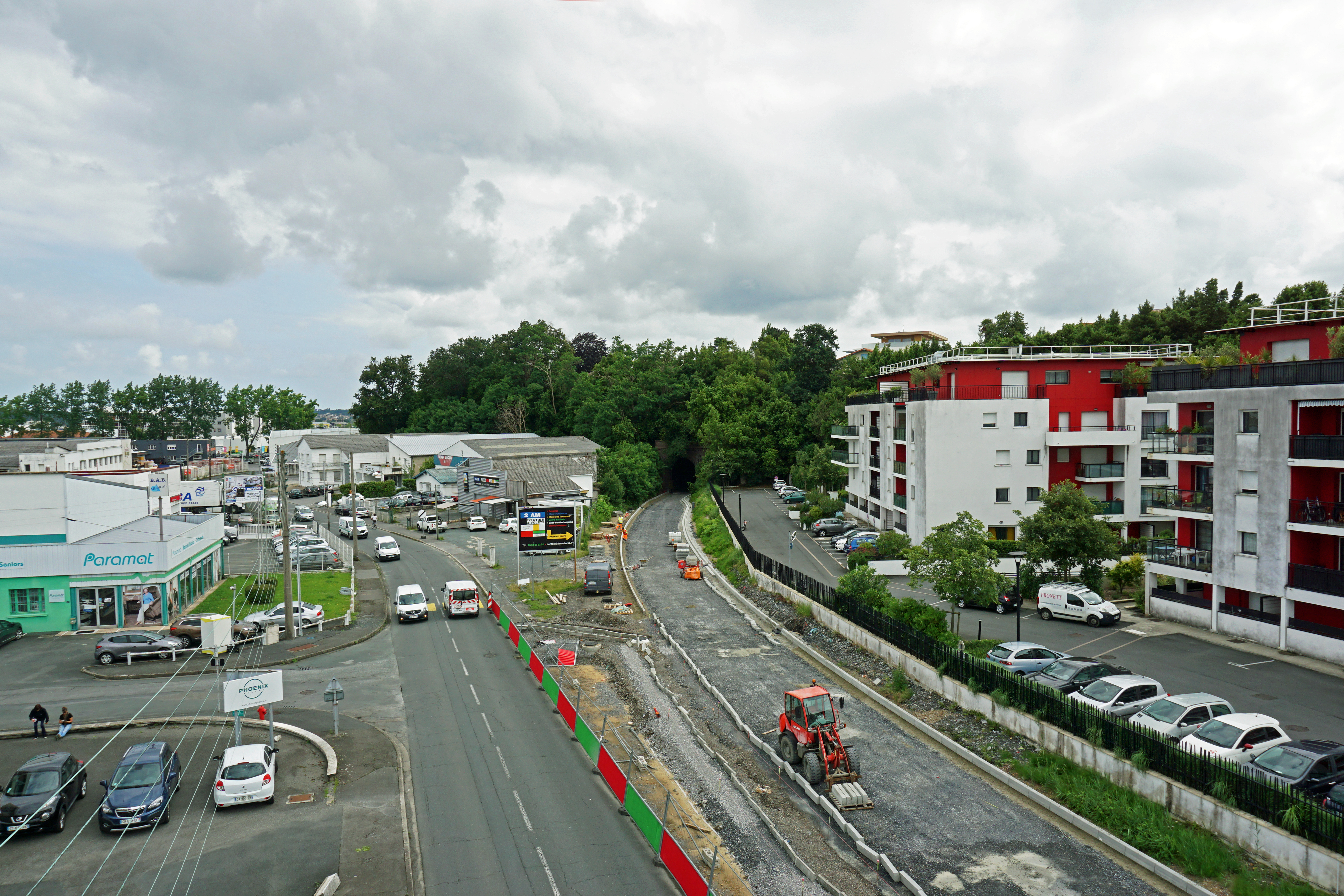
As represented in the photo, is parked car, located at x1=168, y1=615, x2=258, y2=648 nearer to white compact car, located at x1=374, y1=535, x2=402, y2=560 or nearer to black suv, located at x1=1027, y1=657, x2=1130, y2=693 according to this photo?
white compact car, located at x1=374, y1=535, x2=402, y2=560

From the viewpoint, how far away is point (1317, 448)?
2764 cm

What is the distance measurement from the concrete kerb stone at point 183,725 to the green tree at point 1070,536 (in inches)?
1234

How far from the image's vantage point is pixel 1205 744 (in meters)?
18.9

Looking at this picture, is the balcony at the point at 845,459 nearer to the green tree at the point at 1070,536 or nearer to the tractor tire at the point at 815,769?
the green tree at the point at 1070,536

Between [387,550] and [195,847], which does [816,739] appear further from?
[387,550]

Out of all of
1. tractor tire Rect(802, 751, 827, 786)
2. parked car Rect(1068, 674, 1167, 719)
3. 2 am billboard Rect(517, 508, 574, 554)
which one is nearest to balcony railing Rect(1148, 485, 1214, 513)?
parked car Rect(1068, 674, 1167, 719)

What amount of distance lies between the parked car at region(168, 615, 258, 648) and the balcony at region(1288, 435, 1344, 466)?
143 ft

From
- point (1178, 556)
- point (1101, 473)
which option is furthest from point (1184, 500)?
point (1101, 473)

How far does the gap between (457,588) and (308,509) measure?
58200 millimetres

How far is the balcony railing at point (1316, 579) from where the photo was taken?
2620 centimetres

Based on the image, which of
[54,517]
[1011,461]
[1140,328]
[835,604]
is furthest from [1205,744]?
[1140,328]

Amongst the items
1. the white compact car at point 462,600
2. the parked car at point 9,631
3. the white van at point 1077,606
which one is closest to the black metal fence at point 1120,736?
the white van at point 1077,606

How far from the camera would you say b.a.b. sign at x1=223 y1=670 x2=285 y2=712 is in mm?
20766

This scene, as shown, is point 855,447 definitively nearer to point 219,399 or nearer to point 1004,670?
point 1004,670
